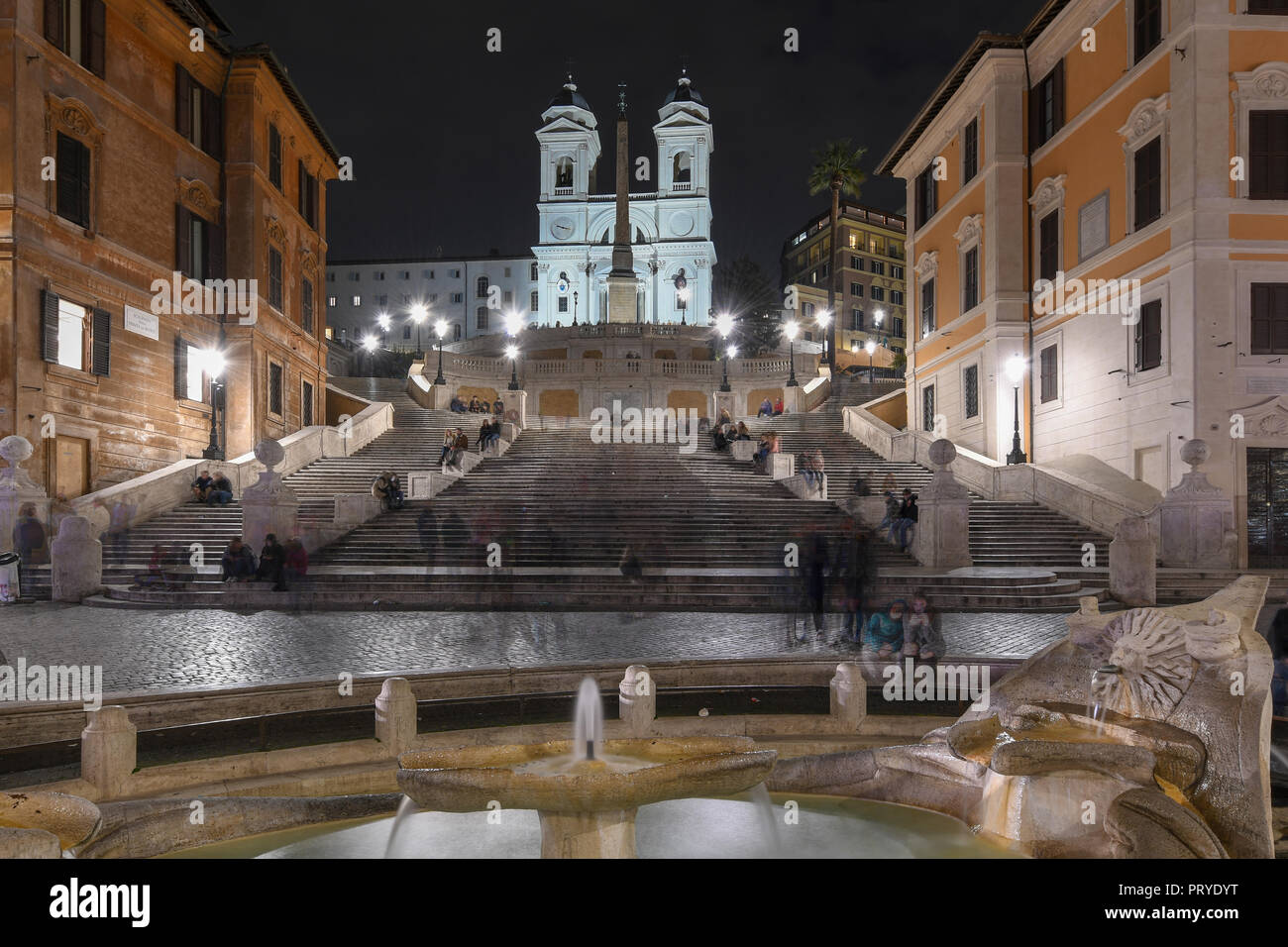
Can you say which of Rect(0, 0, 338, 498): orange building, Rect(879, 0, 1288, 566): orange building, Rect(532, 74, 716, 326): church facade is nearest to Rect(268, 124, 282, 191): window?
Rect(0, 0, 338, 498): orange building

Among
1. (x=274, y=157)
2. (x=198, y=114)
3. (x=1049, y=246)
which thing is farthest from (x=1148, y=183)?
(x=274, y=157)

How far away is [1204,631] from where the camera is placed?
4027 millimetres

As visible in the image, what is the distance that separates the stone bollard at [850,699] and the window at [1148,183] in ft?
64.4

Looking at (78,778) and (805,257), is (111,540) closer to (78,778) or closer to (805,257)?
(78,778)

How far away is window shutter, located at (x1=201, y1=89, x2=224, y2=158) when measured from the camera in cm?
2877

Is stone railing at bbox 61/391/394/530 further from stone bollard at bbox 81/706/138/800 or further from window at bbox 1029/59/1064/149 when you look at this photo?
window at bbox 1029/59/1064/149

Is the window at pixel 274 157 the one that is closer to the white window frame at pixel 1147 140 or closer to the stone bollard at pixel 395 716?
the white window frame at pixel 1147 140

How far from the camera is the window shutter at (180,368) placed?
26297 mm

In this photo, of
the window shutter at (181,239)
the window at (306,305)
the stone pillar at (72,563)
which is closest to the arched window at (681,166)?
the window at (306,305)

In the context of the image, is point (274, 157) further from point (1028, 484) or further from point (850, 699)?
point (850, 699)

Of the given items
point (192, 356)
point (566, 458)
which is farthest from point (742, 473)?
A: point (192, 356)

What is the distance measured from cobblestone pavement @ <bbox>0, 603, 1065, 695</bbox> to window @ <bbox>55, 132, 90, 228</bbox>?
12.5 m
